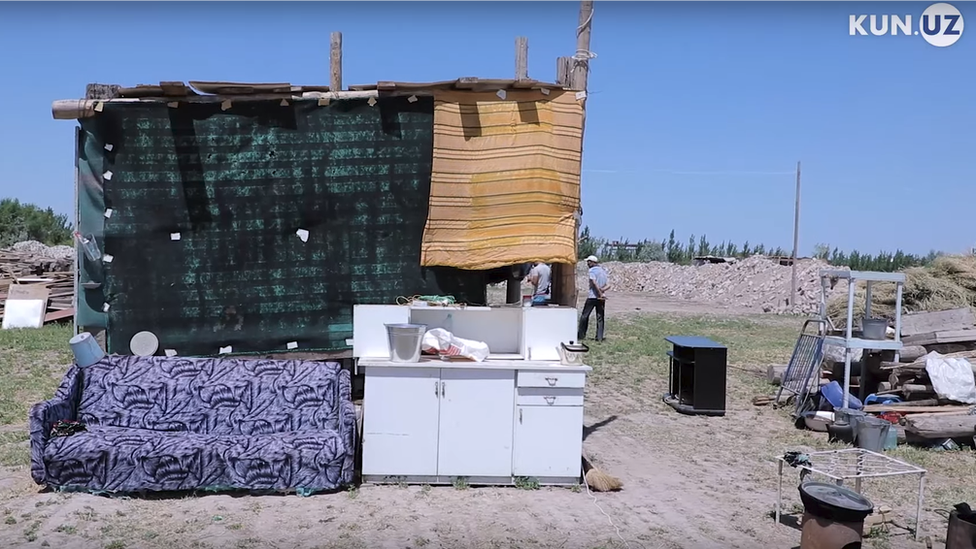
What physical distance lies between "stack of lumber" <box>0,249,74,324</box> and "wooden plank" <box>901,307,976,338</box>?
14.3 metres

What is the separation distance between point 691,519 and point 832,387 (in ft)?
13.0

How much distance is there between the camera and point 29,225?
34969 mm

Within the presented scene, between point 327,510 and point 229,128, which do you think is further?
point 229,128

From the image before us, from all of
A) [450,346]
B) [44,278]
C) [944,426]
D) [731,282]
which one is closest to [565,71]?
[450,346]

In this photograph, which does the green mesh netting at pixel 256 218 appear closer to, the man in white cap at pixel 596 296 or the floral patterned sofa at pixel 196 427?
the floral patterned sofa at pixel 196 427

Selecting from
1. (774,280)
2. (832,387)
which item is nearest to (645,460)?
(832,387)

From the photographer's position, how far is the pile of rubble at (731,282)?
26016 mm

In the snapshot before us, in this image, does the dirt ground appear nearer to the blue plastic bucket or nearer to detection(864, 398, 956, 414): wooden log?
detection(864, 398, 956, 414): wooden log

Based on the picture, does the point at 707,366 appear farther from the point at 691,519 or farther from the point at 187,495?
the point at 187,495

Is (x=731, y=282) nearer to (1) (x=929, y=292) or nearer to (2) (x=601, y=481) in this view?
(1) (x=929, y=292)

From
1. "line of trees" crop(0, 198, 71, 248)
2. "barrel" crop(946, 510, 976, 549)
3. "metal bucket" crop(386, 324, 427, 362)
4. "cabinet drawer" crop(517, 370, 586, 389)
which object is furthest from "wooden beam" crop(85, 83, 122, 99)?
"line of trees" crop(0, 198, 71, 248)

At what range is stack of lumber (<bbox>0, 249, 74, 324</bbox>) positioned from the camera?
15906 mm

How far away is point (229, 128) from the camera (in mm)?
6492

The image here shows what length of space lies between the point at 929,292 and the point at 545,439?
31.5ft
